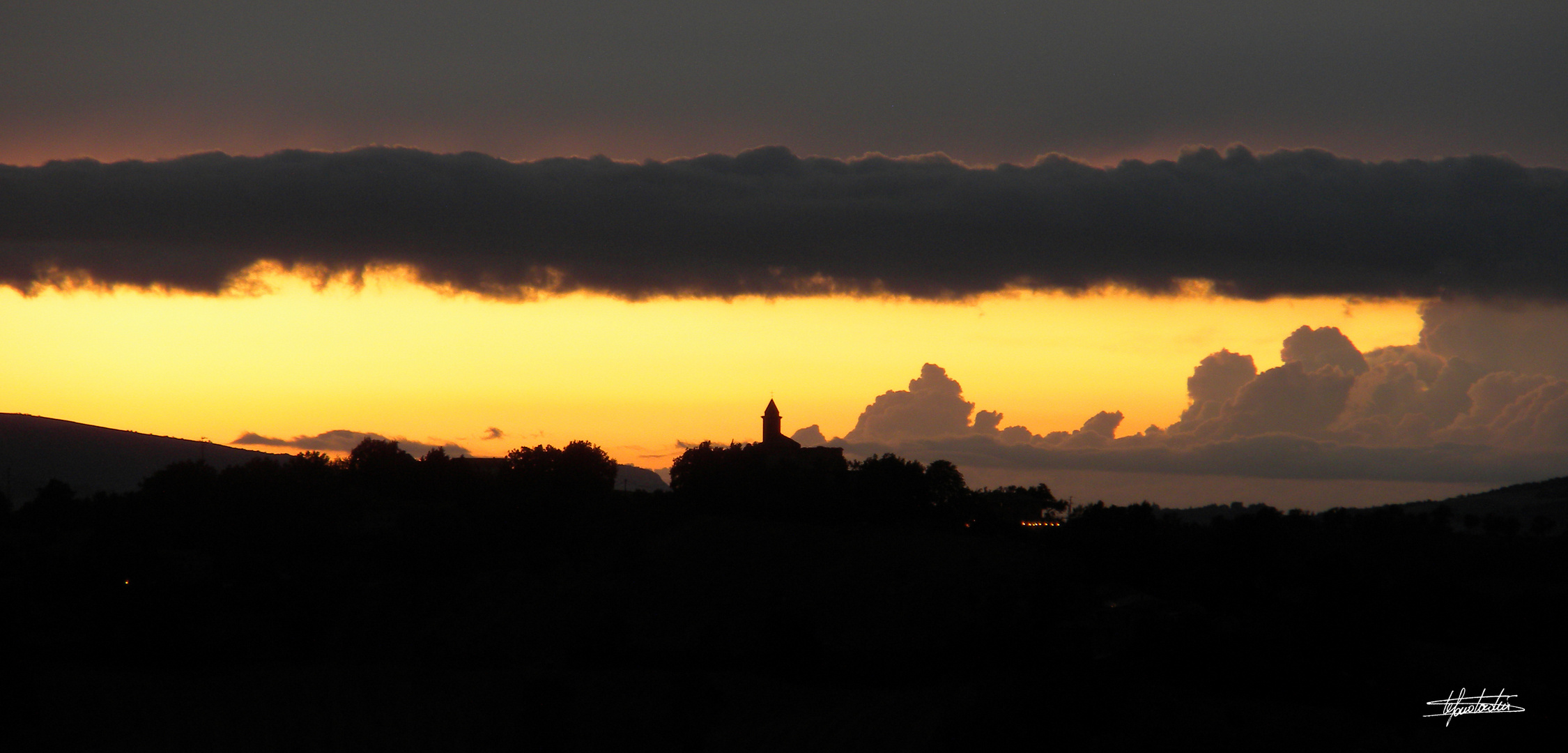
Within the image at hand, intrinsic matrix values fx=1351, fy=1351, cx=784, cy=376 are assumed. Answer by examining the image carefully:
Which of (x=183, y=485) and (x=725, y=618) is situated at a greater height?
(x=183, y=485)

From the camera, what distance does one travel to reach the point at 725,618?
78562 mm

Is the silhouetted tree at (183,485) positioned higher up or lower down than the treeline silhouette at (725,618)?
higher up

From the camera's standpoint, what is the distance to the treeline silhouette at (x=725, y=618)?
52906 millimetres

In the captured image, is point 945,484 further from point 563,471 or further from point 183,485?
point 183,485

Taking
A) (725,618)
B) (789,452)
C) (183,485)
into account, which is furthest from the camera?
(789,452)

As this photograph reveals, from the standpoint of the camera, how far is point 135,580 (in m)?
69.0

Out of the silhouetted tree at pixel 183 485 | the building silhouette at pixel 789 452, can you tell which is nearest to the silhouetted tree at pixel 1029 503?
the building silhouette at pixel 789 452

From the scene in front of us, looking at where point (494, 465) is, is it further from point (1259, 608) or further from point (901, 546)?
point (1259, 608)

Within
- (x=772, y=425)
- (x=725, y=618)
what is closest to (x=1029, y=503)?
(x=772, y=425)

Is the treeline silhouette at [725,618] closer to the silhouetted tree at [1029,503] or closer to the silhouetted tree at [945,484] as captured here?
the silhouetted tree at [945,484]

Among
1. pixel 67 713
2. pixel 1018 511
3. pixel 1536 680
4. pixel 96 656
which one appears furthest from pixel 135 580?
pixel 1018 511

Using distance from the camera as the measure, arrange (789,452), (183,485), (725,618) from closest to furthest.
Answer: (725,618) < (183,485) < (789,452)

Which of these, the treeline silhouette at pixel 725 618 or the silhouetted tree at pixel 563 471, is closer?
the treeline silhouette at pixel 725 618

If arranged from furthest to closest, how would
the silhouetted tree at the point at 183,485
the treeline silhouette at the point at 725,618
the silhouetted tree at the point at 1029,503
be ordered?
the silhouetted tree at the point at 1029,503
the silhouetted tree at the point at 183,485
the treeline silhouette at the point at 725,618
